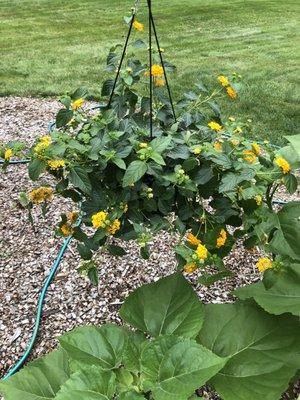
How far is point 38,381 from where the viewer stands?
1.34 metres

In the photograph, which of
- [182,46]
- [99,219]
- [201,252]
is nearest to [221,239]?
[201,252]

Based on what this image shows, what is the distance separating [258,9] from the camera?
26.9 ft

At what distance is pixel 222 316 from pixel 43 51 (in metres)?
5.22

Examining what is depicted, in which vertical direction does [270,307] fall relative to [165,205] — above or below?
below

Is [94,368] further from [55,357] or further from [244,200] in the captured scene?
[244,200]

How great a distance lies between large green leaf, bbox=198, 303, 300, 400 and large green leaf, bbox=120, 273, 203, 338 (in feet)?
0.39

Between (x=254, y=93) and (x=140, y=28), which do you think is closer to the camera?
(x=140, y=28)

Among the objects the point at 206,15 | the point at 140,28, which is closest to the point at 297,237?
the point at 140,28

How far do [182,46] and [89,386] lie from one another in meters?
5.80

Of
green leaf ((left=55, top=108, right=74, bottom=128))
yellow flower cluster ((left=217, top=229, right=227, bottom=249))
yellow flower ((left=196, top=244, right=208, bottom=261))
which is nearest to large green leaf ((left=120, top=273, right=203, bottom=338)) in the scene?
yellow flower ((left=196, top=244, right=208, bottom=261))

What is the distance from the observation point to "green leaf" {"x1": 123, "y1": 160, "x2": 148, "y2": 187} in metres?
1.49

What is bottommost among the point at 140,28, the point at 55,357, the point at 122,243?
the point at 122,243

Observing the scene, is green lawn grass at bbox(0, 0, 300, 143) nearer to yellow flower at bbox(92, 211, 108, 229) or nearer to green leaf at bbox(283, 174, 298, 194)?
green leaf at bbox(283, 174, 298, 194)

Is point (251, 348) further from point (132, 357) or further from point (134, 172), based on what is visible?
point (134, 172)
